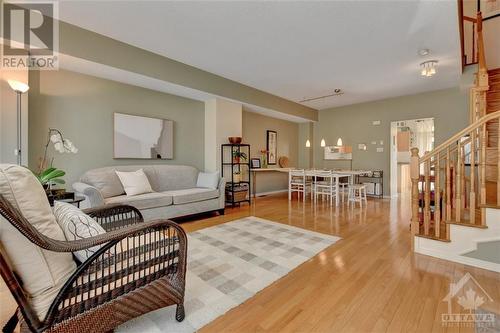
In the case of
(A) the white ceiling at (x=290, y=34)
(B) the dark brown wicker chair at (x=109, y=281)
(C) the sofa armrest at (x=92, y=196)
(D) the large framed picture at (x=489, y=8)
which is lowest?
(B) the dark brown wicker chair at (x=109, y=281)

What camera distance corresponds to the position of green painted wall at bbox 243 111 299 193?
243 inches

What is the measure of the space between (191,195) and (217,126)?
172cm

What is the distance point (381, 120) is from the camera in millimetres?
6086

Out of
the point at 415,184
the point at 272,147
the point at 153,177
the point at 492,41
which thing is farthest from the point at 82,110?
the point at 492,41

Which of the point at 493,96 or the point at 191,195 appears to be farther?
the point at 191,195

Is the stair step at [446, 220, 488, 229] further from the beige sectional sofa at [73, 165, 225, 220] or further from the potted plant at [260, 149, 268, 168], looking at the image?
the potted plant at [260, 149, 268, 168]

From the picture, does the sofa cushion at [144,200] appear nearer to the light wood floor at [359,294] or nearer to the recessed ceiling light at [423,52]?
the light wood floor at [359,294]

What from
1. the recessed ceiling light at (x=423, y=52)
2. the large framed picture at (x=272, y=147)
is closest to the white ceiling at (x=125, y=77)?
the large framed picture at (x=272, y=147)

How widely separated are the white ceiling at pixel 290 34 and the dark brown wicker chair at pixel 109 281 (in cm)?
249

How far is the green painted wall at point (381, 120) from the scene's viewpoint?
5.10 m

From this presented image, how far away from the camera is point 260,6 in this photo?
2.44 meters

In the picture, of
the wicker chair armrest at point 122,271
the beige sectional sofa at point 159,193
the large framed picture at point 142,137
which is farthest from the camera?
the large framed picture at point 142,137

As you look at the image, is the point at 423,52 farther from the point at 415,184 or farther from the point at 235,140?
the point at 235,140

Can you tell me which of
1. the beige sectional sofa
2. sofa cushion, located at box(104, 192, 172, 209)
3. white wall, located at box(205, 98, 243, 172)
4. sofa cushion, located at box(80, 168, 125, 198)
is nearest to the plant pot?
white wall, located at box(205, 98, 243, 172)
